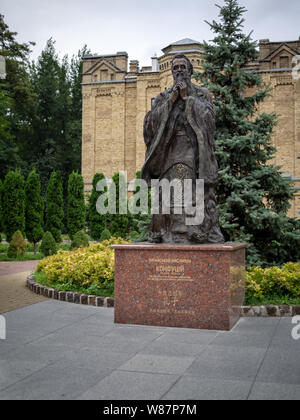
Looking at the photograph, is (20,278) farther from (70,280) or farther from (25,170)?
(25,170)

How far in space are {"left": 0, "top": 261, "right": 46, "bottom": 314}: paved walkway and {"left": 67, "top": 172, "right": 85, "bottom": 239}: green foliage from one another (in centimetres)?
845

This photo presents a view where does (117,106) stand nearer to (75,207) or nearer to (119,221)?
(119,221)

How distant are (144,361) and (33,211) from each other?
16.6 meters

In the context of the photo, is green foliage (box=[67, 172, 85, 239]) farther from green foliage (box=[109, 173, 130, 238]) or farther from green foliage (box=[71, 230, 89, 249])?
green foliage (box=[71, 230, 89, 249])

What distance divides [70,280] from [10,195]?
40.4ft

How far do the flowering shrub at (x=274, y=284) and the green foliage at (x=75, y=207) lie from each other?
1530cm

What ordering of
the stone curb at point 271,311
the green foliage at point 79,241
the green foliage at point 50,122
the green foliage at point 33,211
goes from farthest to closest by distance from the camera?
1. the green foliage at point 50,122
2. the green foliage at point 33,211
3. the green foliage at point 79,241
4. the stone curb at point 271,311

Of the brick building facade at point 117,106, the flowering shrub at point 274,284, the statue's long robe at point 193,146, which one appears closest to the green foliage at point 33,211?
the brick building facade at point 117,106

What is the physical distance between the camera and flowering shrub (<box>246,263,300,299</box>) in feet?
23.2

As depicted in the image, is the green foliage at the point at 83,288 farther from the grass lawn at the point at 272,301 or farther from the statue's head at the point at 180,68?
the statue's head at the point at 180,68

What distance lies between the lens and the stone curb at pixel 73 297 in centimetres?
736

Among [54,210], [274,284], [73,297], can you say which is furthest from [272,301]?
[54,210]

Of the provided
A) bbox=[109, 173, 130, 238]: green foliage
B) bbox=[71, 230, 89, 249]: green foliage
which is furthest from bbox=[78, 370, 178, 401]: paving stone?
bbox=[109, 173, 130, 238]: green foliage

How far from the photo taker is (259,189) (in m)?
10.3
